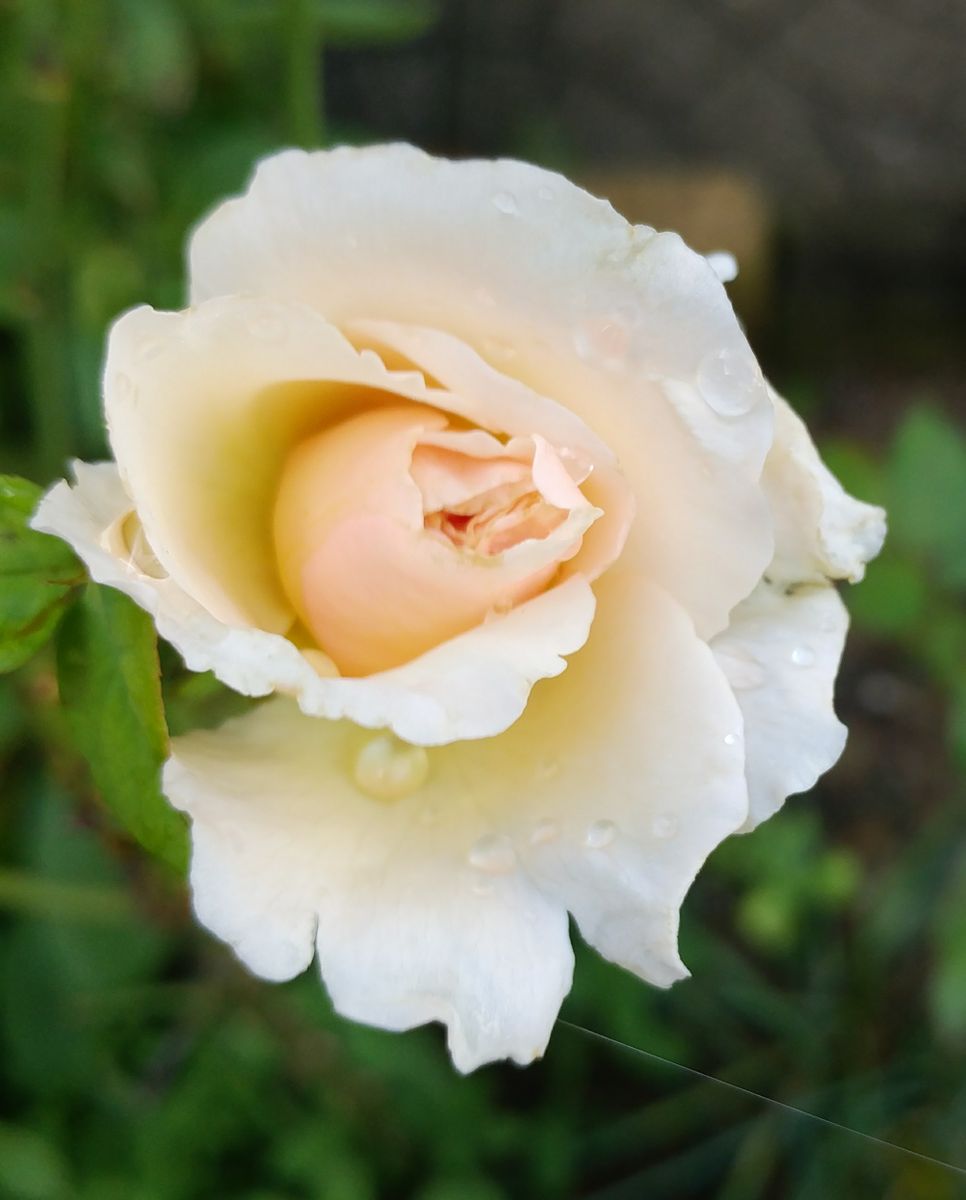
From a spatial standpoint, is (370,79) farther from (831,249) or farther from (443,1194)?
(443,1194)

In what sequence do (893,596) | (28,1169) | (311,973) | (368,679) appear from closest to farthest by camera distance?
1. (368,679)
2. (28,1169)
3. (311,973)
4. (893,596)

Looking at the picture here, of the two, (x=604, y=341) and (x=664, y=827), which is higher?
(x=604, y=341)

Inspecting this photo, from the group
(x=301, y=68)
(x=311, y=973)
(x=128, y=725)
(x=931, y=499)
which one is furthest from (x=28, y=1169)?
(x=931, y=499)

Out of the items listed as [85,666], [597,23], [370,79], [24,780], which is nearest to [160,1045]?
[24,780]

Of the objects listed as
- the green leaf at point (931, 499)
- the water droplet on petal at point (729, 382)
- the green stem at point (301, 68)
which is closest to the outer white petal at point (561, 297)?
the water droplet on petal at point (729, 382)

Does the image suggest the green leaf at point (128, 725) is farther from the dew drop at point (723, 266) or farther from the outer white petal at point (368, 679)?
the dew drop at point (723, 266)

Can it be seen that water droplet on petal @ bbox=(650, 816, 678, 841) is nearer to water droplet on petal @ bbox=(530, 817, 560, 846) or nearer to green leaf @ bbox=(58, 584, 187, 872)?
water droplet on petal @ bbox=(530, 817, 560, 846)

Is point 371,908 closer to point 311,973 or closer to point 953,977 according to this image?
point 311,973
